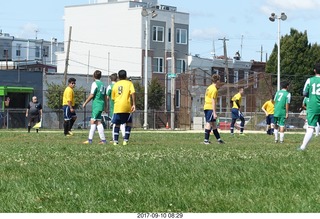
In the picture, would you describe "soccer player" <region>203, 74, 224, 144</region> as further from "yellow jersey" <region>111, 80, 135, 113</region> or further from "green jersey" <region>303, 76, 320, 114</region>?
"green jersey" <region>303, 76, 320, 114</region>

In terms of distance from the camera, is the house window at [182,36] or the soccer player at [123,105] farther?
the house window at [182,36]

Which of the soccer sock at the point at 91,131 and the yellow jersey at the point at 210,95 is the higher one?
the yellow jersey at the point at 210,95

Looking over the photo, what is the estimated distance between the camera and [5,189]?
8.00 m

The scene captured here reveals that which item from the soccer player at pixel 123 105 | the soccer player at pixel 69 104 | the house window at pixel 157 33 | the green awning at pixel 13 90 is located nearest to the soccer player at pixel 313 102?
the soccer player at pixel 123 105

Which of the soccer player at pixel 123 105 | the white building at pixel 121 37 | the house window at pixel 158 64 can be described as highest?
the white building at pixel 121 37

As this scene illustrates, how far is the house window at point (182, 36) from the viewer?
313 ft

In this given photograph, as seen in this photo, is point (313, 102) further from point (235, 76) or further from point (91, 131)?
point (235, 76)

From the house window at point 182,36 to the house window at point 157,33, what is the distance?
3050 mm

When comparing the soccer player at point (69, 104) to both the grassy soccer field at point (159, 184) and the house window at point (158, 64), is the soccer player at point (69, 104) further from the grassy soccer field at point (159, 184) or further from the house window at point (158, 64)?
the house window at point (158, 64)

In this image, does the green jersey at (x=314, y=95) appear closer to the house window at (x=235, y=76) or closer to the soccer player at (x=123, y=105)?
the soccer player at (x=123, y=105)

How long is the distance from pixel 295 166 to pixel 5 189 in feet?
13.9

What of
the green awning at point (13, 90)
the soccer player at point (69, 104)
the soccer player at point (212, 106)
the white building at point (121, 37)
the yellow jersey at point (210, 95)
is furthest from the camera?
the white building at point (121, 37)

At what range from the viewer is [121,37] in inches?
3701

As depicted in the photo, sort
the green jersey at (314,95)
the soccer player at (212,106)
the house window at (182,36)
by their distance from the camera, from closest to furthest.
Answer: the green jersey at (314,95) → the soccer player at (212,106) → the house window at (182,36)
